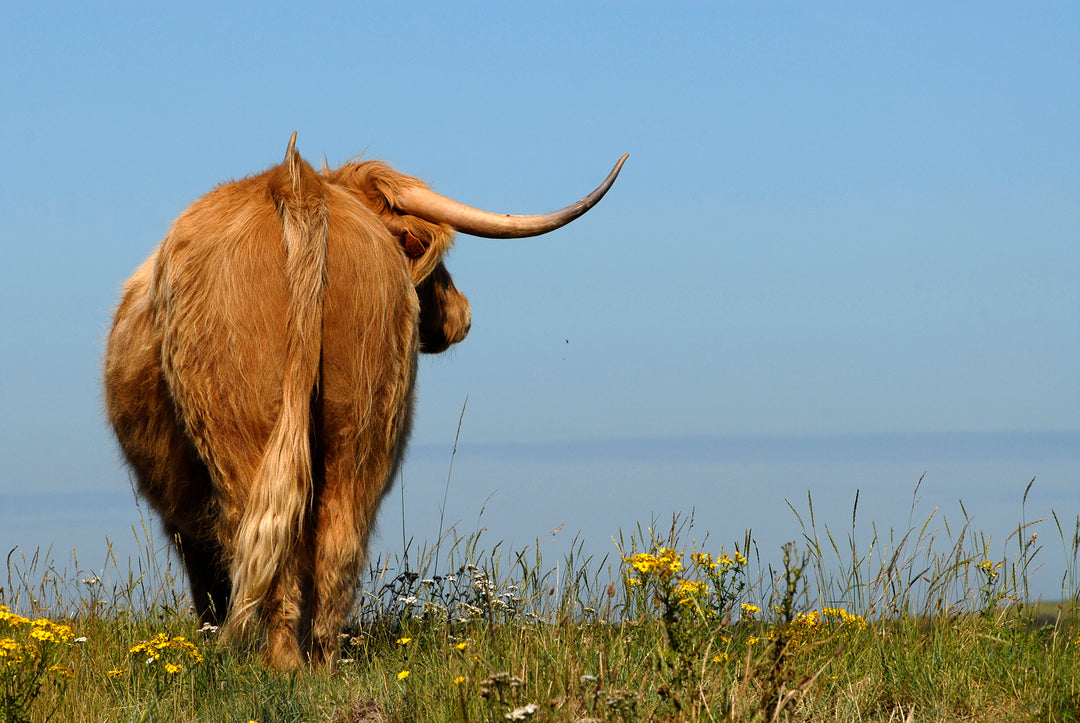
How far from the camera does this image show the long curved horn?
17.9ft

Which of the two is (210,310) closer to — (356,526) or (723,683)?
(356,526)

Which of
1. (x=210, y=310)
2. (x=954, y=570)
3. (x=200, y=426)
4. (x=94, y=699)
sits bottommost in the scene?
(x=94, y=699)

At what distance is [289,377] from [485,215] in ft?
5.51

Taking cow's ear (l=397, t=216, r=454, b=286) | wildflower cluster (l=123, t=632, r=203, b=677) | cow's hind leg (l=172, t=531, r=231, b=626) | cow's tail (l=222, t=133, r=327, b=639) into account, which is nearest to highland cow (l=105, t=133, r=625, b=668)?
cow's tail (l=222, t=133, r=327, b=639)

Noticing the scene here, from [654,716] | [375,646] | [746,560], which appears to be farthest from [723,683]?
[375,646]

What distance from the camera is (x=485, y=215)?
559cm

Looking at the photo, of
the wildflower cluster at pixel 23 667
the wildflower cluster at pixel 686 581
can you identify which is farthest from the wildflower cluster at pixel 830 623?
the wildflower cluster at pixel 23 667

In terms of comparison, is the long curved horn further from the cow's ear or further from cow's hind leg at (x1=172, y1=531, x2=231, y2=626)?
cow's hind leg at (x1=172, y1=531, x2=231, y2=626)

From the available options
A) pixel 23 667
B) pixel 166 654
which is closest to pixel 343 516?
pixel 166 654

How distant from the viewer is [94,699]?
12.8 ft

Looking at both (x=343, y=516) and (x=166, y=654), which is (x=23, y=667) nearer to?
(x=166, y=654)

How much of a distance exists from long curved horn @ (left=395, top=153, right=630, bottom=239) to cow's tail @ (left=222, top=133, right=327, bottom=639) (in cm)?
112

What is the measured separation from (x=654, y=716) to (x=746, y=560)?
1.13 meters

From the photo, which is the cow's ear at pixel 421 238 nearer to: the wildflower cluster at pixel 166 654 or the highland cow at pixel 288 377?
the highland cow at pixel 288 377
